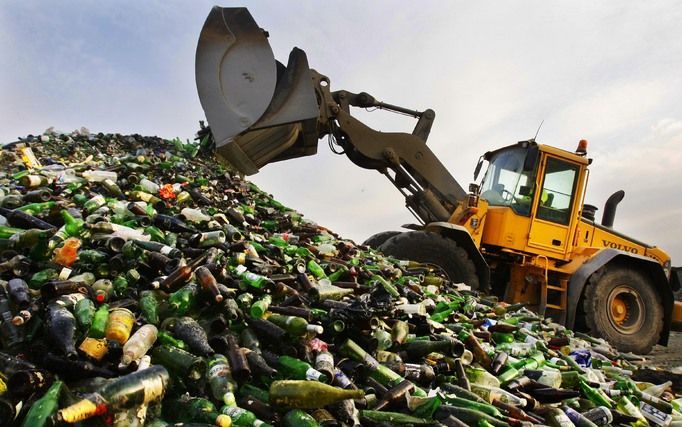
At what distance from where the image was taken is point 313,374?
2.65 m

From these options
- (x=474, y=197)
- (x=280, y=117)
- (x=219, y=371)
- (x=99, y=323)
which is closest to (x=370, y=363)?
(x=219, y=371)

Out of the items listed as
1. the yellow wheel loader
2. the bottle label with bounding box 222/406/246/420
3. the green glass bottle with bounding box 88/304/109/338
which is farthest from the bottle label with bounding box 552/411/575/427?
the yellow wheel loader

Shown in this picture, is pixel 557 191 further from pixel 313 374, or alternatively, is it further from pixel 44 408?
pixel 44 408

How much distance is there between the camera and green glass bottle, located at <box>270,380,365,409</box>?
2.49 meters

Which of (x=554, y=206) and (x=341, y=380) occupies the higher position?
(x=554, y=206)

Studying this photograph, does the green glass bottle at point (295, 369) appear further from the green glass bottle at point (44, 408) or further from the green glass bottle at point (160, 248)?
the green glass bottle at point (160, 248)

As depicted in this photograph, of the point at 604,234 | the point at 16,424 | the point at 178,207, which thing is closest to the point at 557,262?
the point at 604,234

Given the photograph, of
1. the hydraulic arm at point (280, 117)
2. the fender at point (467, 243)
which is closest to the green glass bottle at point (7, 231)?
the hydraulic arm at point (280, 117)

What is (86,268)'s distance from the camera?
3.43 m

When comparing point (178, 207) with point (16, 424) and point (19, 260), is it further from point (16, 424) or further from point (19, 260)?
point (16, 424)

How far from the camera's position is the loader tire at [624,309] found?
304 inches

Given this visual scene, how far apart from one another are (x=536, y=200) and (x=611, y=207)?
2736 mm

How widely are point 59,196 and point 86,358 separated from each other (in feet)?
11.8

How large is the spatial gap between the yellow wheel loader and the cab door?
0.02 meters
